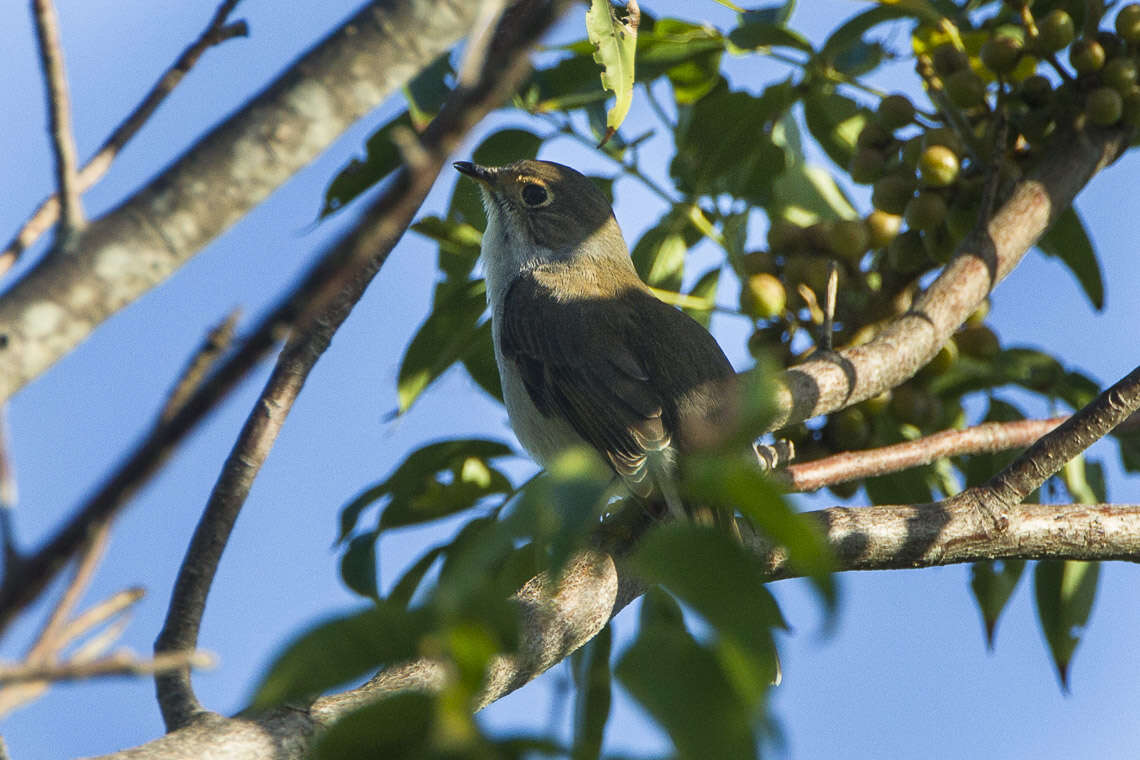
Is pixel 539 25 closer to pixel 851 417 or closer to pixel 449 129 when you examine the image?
pixel 449 129

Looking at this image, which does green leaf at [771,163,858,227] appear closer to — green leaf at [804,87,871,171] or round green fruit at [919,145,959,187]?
green leaf at [804,87,871,171]

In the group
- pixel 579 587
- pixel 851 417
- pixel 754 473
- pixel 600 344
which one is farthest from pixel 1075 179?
pixel 754 473

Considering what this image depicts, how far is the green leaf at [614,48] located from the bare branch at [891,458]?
1136 millimetres

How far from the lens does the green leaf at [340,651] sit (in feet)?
3.20

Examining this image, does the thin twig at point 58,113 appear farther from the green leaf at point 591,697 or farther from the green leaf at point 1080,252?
the green leaf at point 1080,252

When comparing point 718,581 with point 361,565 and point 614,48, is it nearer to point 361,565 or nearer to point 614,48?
point 614,48

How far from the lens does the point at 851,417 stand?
3.55m

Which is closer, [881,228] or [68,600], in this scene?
[68,600]

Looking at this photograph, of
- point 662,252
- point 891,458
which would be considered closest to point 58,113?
point 891,458

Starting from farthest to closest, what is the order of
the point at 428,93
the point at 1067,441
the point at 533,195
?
1. the point at 533,195
2. the point at 428,93
3. the point at 1067,441

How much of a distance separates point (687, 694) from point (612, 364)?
286cm

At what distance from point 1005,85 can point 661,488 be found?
5.52 ft

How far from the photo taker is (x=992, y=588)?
142 inches

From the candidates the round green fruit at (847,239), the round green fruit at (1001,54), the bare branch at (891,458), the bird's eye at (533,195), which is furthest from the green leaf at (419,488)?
the round green fruit at (1001,54)
